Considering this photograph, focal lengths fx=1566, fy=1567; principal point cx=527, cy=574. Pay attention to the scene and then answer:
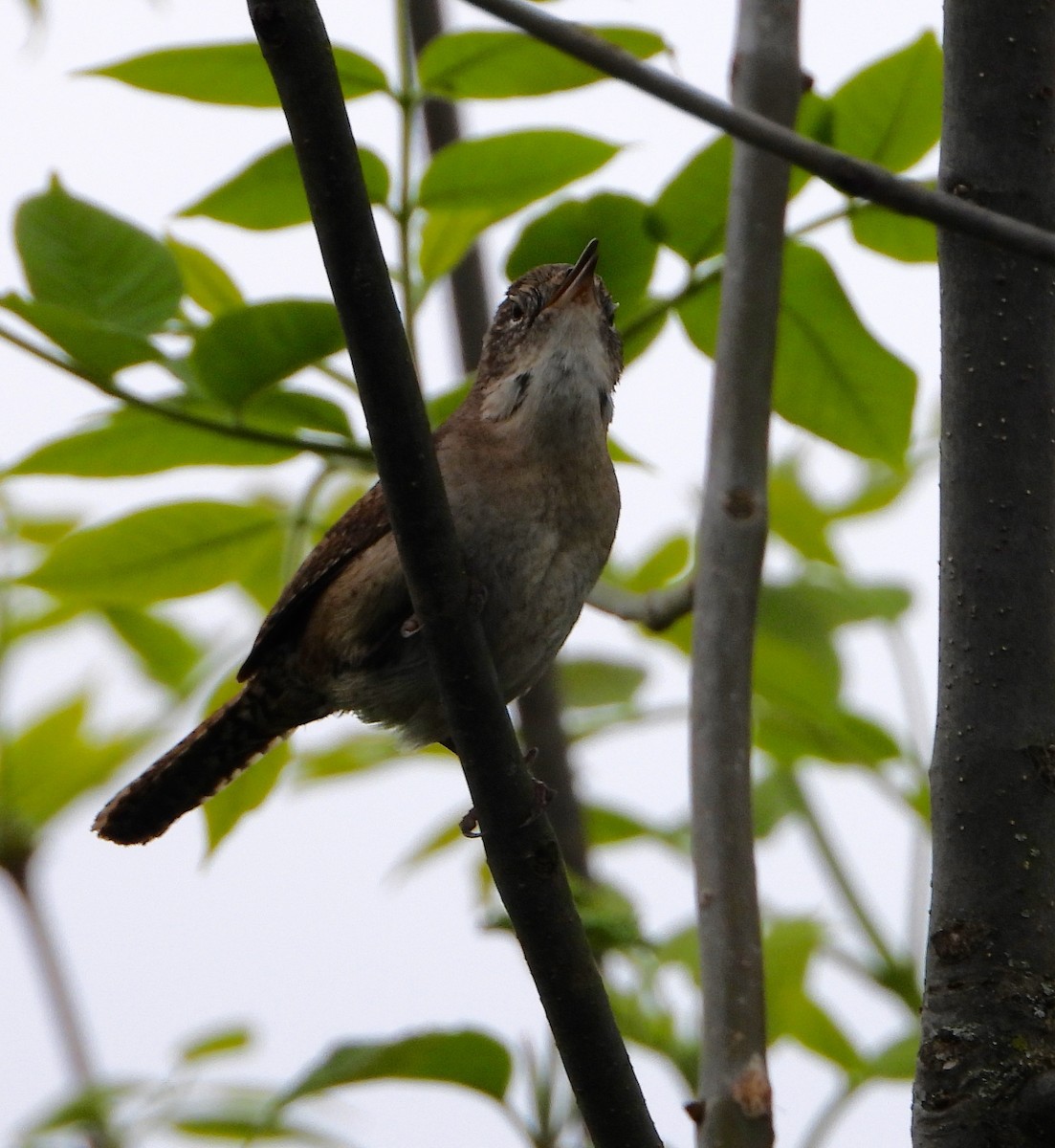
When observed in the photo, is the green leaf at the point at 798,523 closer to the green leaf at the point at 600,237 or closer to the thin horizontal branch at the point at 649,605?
the thin horizontal branch at the point at 649,605

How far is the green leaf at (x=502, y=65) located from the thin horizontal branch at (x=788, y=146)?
1.09m

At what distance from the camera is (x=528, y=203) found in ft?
9.04

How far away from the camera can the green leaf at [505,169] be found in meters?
2.64

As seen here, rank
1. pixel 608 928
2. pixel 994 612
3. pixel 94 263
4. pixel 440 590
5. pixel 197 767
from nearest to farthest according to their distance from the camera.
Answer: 1. pixel 440 590
2. pixel 994 612
3. pixel 608 928
4. pixel 94 263
5. pixel 197 767

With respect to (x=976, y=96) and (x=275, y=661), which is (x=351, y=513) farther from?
(x=976, y=96)

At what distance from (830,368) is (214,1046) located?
1823 millimetres

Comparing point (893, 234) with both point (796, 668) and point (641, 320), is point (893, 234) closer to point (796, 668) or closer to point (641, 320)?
point (641, 320)

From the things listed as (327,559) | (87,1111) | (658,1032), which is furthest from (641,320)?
(87,1111)

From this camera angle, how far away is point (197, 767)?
3.32 metres

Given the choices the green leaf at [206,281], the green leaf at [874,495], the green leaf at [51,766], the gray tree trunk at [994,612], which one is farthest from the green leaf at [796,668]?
the green leaf at [51,766]

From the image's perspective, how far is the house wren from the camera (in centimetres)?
287

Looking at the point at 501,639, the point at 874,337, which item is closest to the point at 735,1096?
the point at 501,639

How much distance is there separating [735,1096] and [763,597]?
3.62ft

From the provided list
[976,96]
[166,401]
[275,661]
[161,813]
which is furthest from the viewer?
[161,813]
